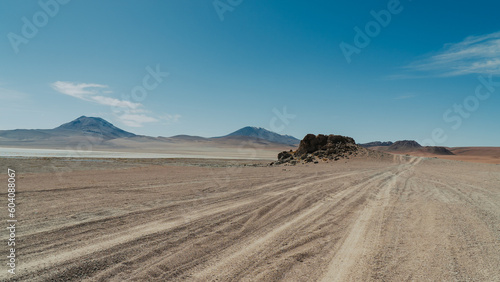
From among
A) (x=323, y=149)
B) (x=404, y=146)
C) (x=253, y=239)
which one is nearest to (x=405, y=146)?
(x=404, y=146)

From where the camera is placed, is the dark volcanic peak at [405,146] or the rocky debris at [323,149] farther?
the dark volcanic peak at [405,146]

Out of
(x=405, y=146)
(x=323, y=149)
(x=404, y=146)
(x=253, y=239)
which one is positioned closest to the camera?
(x=253, y=239)

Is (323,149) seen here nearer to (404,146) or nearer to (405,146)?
(405,146)

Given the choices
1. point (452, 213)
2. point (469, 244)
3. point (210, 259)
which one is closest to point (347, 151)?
point (452, 213)

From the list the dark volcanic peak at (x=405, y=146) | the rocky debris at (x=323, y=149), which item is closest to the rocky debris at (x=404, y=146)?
the dark volcanic peak at (x=405, y=146)

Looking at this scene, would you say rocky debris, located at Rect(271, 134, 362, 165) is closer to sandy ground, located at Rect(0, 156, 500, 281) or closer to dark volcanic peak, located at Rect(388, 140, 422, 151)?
sandy ground, located at Rect(0, 156, 500, 281)

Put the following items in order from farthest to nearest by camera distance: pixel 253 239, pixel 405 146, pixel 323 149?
pixel 405 146
pixel 323 149
pixel 253 239

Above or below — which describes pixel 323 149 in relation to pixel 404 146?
below

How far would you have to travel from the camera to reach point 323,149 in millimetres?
33562

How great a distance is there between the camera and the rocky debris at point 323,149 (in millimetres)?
31136

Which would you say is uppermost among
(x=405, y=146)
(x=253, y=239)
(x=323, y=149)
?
(x=405, y=146)

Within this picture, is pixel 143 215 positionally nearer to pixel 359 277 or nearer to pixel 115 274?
pixel 115 274

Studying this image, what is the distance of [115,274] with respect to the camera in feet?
11.4

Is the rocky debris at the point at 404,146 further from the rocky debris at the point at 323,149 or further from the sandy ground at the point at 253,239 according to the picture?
the sandy ground at the point at 253,239
